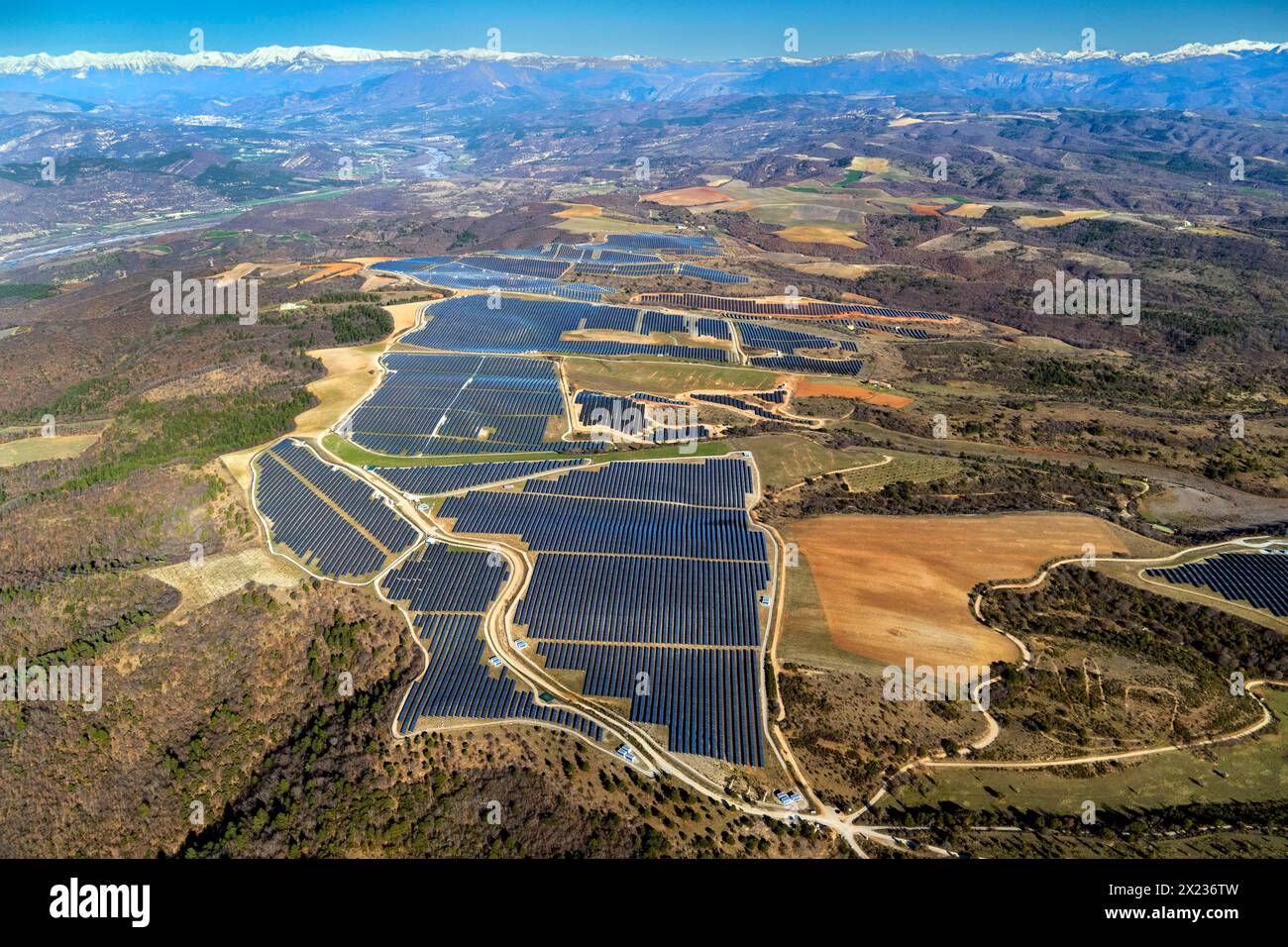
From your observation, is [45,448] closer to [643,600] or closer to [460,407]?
[460,407]

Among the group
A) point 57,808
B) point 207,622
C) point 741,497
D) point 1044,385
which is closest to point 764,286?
point 1044,385

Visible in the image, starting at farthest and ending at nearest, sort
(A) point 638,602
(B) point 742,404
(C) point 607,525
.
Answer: (B) point 742,404
(C) point 607,525
(A) point 638,602

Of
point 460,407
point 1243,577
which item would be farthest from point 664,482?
point 1243,577

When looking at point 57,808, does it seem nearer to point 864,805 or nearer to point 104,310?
point 864,805

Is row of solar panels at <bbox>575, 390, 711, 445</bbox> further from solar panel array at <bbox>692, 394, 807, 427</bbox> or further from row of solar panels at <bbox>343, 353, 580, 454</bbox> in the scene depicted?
solar panel array at <bbox>692, 394, 807, 427</bbox>

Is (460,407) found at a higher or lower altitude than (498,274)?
lower

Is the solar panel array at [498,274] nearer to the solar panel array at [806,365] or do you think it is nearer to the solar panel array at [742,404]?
the solar panel array at [806,365]

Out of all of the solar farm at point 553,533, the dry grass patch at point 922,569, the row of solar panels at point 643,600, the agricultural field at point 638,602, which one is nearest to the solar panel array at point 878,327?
the solar farm at point 553,533
